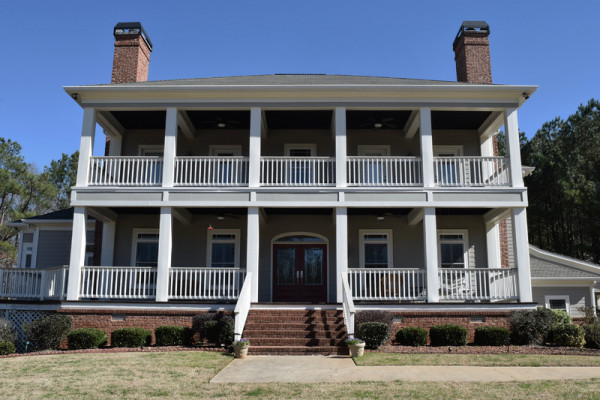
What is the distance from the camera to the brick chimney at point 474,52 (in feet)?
62.6

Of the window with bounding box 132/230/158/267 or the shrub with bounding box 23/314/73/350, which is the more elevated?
the window with bounding box 132/230/158/267

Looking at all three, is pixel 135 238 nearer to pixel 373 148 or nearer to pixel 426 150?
pixel 373 148

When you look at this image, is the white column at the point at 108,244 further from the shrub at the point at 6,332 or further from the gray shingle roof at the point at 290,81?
the gray shingle roof at the point at 290,81

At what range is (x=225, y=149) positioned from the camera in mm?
18297

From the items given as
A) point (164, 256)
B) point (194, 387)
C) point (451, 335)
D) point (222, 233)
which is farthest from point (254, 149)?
point (194, 387)

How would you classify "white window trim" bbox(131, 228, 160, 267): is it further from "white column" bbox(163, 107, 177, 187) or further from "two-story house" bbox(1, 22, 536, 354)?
"white column" bbox(163, 107, 177, 187)

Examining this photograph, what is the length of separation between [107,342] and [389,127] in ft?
35.6

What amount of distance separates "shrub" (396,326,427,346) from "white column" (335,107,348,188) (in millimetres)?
4423

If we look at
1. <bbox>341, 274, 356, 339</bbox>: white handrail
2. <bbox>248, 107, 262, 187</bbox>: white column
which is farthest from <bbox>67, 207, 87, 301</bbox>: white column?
<bbox>341, 274, 356, 339</bbox>: white handrail

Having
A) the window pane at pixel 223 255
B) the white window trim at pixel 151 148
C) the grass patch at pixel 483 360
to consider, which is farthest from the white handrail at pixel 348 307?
the white window trim at pixel 151 148

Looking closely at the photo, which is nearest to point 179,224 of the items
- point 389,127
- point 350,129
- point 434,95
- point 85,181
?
point 85,181

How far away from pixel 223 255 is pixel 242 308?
496cm

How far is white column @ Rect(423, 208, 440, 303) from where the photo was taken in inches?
573

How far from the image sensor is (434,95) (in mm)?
15547
